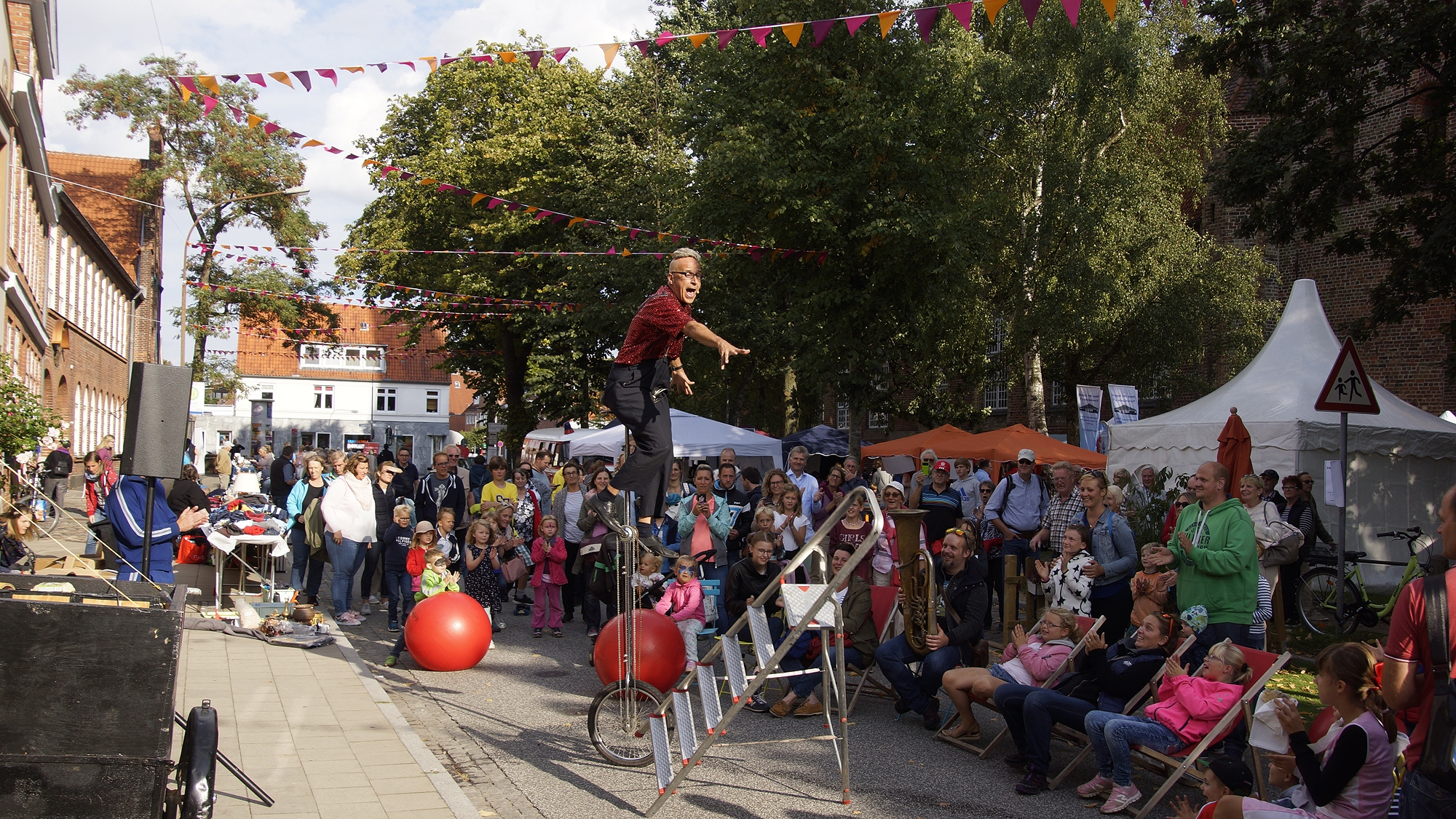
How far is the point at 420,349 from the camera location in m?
63.0

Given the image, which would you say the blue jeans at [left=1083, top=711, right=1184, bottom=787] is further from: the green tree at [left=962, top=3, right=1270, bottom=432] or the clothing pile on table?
the green tree at [left=962, top=3, right=1270, bottom=432]

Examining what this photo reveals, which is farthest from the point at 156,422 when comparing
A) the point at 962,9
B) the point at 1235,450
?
the point at 1235,450

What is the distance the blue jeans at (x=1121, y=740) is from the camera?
19.1 feet

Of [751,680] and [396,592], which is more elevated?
[751,680]

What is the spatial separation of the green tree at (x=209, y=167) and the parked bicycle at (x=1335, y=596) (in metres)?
29.6

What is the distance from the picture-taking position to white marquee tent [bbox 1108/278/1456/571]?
14258mm

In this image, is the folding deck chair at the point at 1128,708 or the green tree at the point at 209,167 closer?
the folding deck chair at the point at 1128,708

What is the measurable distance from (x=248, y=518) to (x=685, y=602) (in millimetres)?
6575

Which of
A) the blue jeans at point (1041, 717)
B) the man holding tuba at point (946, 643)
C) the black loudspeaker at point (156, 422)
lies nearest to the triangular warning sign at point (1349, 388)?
the man holding tuba at point (946, 643)

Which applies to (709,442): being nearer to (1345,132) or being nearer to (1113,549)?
(1345,132)

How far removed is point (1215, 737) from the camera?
18.2 feet

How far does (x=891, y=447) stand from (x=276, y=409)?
5634 cm

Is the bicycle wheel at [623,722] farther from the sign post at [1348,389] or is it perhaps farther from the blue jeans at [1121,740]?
the sign post at [1348,389]

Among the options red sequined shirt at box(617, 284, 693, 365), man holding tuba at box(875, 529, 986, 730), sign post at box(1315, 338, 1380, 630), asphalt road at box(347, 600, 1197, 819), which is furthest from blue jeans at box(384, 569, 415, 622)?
sign post at box(1315, 338, 1380, 630)
